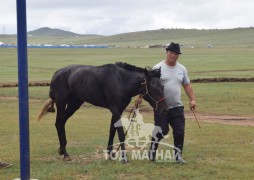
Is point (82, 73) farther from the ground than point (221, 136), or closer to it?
farther from the ground

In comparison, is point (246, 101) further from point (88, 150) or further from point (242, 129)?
point (88, 150)

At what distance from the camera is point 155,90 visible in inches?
390

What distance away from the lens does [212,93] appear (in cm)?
2712

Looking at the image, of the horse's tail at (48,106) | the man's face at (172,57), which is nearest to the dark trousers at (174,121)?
the man's face at (172,57)

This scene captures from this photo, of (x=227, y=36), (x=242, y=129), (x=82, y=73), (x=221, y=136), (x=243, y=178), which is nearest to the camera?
(x=243, y=178)

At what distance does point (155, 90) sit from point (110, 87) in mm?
976

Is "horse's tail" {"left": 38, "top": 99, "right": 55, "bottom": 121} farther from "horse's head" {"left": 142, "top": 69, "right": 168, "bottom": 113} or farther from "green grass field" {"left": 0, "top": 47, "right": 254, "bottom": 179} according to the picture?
"horse's head" {"left": 142, "top": 69, "right": 168, "bottom": 113}

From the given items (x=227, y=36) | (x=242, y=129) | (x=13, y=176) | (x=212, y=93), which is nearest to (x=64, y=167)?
(x=13, y=176)

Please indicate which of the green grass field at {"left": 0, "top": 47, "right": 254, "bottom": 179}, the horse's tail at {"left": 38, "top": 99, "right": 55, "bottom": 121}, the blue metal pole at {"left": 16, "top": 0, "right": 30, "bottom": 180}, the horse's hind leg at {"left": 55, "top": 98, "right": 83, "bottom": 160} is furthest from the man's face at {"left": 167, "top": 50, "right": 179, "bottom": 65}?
the blue metal pole at {"left": 16, "top": 0, "right": 30, "bottom": 180}

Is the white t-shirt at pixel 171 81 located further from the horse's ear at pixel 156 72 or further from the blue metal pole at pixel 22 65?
the blue metal pole at pixel 22 65

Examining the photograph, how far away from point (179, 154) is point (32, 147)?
14.2 ft

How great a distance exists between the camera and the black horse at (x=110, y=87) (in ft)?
32.8

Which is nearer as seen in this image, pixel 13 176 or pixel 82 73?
pixel 13 176

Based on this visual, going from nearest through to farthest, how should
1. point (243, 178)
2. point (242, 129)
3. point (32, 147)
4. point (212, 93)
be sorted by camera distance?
point (243, 178) → point (32, 147) → point (242, 129) → point (212, 93)
